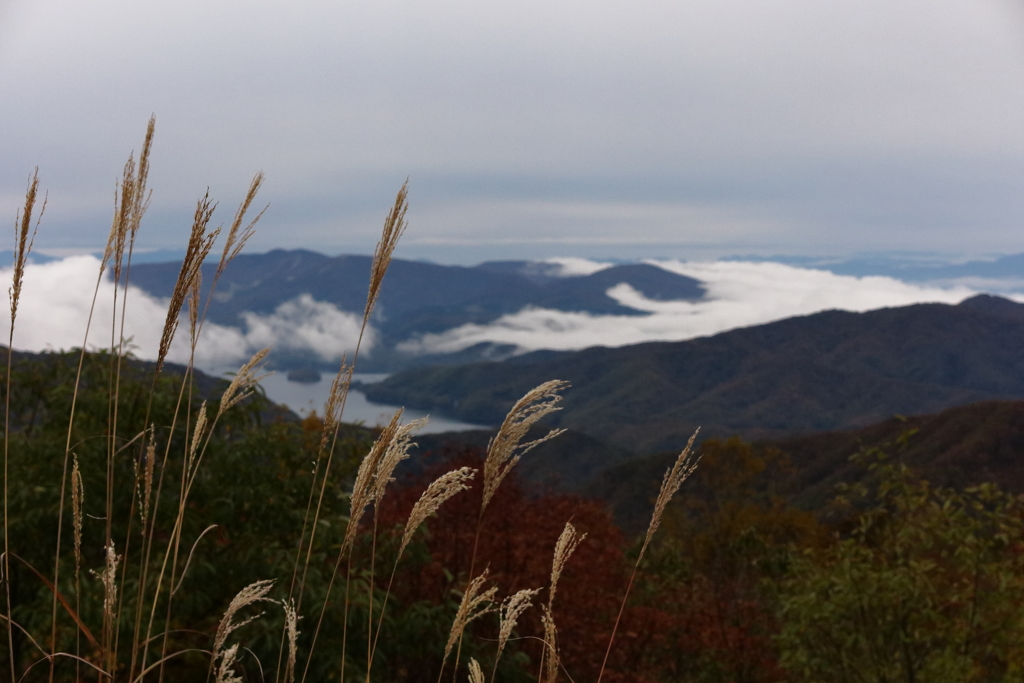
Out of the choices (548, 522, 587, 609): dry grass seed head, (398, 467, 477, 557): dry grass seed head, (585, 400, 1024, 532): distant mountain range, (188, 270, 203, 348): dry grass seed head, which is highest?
(188, 270, 203, 348): dry grass seed head

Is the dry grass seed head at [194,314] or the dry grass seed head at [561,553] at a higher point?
the dry grass seed head at [194,314]

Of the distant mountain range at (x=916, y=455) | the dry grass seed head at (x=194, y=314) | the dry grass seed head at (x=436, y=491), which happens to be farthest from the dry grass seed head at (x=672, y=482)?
the distant mountain range at (x=916, y=455)

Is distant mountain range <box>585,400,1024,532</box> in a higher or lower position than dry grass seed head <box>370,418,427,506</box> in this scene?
lower

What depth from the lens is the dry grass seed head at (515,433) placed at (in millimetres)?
1601

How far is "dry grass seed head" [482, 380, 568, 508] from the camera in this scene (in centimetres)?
160

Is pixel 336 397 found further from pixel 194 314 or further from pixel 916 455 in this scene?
pixel 916 455

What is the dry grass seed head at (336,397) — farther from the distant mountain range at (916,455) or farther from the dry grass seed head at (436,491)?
the distant mountain range at (916,455)

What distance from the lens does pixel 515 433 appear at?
1.65m

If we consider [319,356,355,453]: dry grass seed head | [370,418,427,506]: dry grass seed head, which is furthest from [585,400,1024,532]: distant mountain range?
[370,418,427,506]: dry grass seed head

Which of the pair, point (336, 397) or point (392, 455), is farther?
point (336, 397)

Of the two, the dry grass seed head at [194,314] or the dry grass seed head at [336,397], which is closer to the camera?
the dry grass seed head at [336,397]

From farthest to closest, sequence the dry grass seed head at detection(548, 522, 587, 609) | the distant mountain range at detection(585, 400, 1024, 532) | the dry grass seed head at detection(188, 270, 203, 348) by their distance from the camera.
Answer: the distant mountain range at detection(585, 400, 1024, 532) < the dry grass seed head at detection(188, 270, 203, 348) < the dry grass seed head at detection(548, 522, 587, 609)

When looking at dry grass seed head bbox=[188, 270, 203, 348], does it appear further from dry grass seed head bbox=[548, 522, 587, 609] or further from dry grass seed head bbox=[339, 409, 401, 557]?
dry grass seed head bbox=[548, 522, 587, 609]

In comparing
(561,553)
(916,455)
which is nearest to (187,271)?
(561,553)
